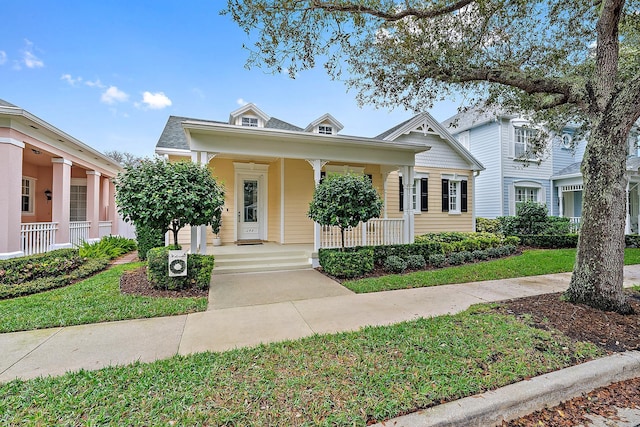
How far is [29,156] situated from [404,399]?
43.5 ft

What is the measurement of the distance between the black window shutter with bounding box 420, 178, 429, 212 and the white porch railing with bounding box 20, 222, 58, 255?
12977 millimetres

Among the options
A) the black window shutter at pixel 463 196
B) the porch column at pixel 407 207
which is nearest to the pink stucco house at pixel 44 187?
the porch column at pixel 407 207

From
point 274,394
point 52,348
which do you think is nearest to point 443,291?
point 274,394

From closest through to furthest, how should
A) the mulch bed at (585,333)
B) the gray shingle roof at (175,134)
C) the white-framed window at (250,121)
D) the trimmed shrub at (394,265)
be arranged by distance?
the mulch bed at (585,333) < the trimmed shrub at (394,265) < the gray shingle roof at (175,134) < the white-framed window at (250,121)

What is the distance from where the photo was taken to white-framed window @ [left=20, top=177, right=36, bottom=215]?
11.0m

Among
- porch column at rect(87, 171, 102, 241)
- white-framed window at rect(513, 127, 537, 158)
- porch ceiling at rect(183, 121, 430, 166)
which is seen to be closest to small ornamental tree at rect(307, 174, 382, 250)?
porch ceiling at rect(183, 121, 430, 166)

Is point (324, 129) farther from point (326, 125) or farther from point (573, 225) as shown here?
point (573, 225)

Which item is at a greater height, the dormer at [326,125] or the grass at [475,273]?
the dormer at [326,125]

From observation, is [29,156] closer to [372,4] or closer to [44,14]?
[44,14]

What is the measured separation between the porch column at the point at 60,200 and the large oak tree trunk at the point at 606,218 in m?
12.9

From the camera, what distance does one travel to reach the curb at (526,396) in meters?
2.04

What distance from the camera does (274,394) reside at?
228 centimetres

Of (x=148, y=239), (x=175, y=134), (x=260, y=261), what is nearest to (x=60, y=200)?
(x=148, y=239)

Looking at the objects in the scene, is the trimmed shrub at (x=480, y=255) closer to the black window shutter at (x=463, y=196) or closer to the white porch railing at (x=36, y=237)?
the black window shutter at (x=463, y=196)
